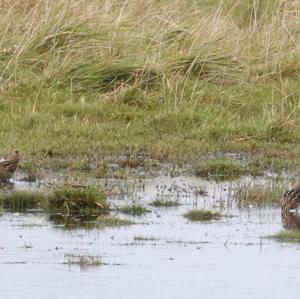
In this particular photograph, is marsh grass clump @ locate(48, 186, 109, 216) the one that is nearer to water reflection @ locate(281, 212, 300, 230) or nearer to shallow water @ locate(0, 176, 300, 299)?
shallow water @ locate(0, 176, 300, 299)

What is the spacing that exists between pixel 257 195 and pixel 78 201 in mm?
1794

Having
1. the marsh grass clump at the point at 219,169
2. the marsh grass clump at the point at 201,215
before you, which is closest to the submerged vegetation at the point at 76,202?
the marsh grass clump at the point at 201,215

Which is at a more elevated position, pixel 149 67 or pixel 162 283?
pixel 149 67

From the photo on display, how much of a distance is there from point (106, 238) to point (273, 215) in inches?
72.9

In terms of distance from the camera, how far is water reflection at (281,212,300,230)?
461 inches

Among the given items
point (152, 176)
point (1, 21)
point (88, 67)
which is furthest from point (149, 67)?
point (152, 176)

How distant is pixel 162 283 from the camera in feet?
31.7

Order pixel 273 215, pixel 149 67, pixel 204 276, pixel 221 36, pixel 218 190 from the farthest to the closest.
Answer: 1. pixel 221 36
2. pixel 149 67
3. pixel 218 190
4. pixel 273 215
5. pixel 204 276

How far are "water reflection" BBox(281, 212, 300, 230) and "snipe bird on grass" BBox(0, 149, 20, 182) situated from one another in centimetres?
302

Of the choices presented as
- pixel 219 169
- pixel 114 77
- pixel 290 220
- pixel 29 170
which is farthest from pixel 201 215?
pixel 114 77

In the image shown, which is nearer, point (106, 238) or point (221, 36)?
point (106, 238)

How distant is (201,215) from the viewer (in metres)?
12.0

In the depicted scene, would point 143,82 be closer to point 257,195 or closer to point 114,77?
point 114,77

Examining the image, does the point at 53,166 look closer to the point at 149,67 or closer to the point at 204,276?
the point at 149,67
